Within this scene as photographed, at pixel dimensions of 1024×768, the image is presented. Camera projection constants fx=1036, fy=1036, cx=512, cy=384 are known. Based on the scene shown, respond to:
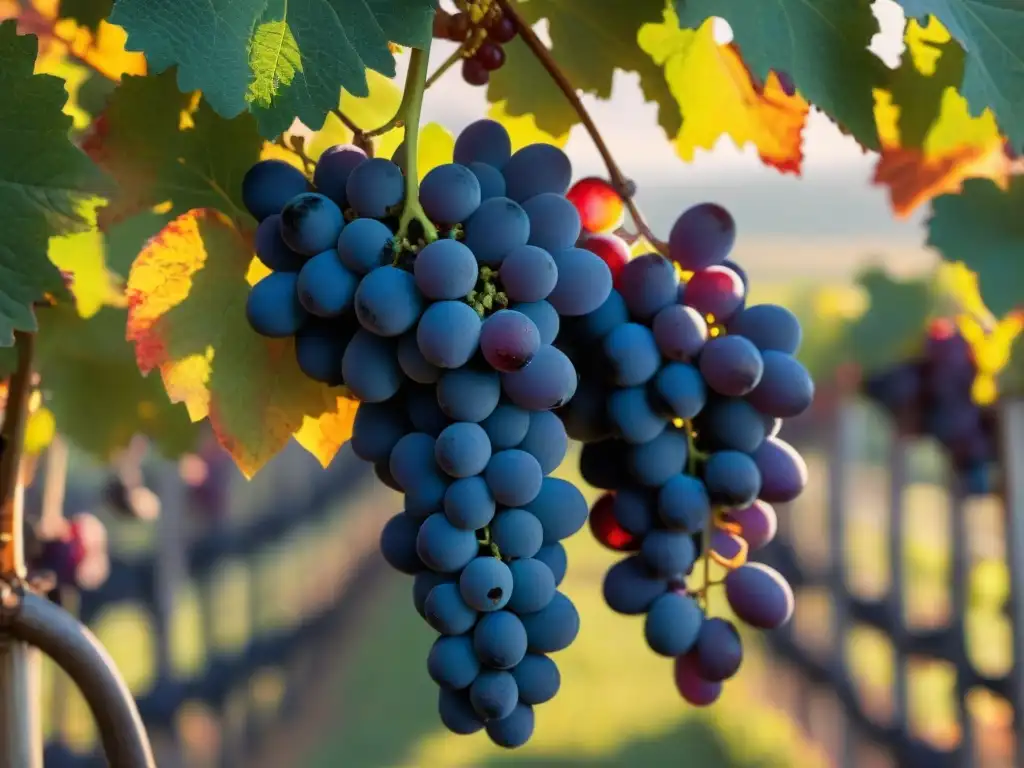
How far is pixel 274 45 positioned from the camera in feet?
1.34

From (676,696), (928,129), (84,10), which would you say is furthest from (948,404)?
(676,696)

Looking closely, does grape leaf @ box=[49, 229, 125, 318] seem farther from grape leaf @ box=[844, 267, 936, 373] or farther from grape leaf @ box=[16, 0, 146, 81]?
grape leaf @ box=[844, 267, 936, 373]

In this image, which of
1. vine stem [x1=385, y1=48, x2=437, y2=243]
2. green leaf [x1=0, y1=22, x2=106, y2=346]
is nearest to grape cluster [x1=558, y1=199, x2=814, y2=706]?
vine stem [x1=385, y1=48, x2=437, y2=243]

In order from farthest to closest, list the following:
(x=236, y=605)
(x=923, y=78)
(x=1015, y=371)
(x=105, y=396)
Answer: (x=236, y=605), (x=1015, y=371), (x=105, y=396), (x=923, y=78)

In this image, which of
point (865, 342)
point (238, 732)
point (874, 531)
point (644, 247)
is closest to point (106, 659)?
point (644, 247)

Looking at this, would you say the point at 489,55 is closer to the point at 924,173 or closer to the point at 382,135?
the point at 382,135

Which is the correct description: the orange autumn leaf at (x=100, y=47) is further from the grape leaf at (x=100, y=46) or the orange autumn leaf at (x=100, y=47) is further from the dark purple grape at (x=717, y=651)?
the dark purple grape at (x=717, y=651)

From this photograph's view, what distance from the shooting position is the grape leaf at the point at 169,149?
0.53 meters

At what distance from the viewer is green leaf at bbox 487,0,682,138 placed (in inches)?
22.6

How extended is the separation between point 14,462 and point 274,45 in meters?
0.28

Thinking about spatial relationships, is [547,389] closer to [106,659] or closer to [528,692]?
→ [528,692]

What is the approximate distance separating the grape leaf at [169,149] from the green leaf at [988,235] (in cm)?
52

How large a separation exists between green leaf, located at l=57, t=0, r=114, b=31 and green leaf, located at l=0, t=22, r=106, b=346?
0.14 meters

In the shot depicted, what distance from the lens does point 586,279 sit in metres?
0.45
